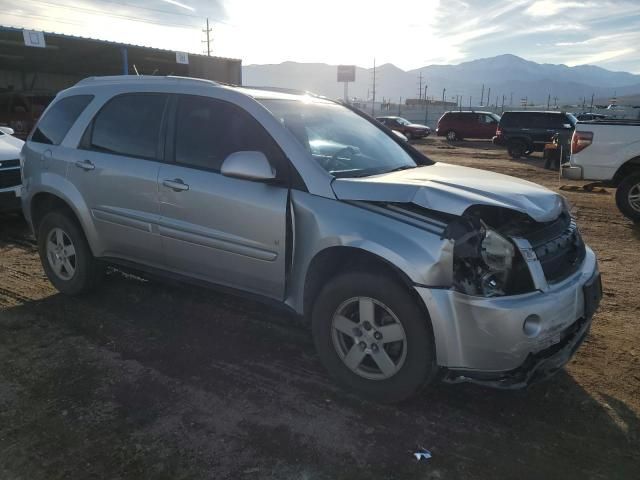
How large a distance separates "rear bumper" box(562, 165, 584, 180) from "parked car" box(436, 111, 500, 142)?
77.6 feet

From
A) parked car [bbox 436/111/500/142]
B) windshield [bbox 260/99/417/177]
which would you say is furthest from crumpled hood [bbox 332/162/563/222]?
parked car [bbox 436/111/500/142]

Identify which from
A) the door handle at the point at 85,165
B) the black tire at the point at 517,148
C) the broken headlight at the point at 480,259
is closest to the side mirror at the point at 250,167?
the broken headlight at the point at 480,259

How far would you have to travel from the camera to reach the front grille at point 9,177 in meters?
7.10

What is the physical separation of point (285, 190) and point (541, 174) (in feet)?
47.2

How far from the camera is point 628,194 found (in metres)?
8.05

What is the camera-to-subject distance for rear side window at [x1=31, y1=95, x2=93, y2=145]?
452cm

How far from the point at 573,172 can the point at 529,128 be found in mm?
14926

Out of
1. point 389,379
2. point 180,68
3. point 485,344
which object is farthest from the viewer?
point 180,68

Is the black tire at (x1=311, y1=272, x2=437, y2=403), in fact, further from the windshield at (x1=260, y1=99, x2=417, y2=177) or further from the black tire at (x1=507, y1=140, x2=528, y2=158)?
the black tire at (x1=507, y1=140, x2=528, y2=158)

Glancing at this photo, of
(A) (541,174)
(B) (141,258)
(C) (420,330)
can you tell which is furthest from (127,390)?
(A) (541,174)

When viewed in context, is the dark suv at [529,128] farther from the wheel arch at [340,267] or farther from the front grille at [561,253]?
the wheel arch at [340,267]

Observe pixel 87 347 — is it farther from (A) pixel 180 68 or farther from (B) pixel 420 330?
(A) pixel 180 68

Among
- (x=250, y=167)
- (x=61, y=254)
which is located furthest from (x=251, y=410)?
(x=61, y=254)

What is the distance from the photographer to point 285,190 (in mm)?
3275
